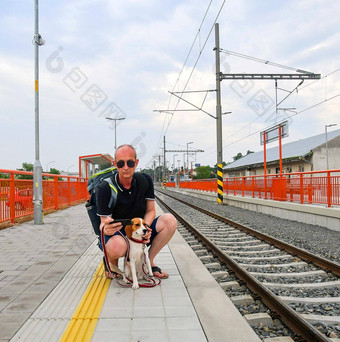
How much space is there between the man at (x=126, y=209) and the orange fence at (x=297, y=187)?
6473 millimetres

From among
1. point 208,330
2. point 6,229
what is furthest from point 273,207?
point 208,330

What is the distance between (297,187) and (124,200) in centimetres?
890

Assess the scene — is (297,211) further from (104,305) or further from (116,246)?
(104,305)

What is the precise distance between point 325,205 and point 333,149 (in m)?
27.9

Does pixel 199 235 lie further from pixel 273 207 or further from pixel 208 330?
pixel 273 207

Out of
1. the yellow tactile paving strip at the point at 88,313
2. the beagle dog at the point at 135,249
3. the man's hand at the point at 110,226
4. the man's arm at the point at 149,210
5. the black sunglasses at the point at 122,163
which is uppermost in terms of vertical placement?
the black sunglasses at the point at 122,163

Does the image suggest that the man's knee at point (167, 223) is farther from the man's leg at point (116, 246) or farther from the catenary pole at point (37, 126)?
the catenary pole at point (37, 126)

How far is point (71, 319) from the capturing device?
279cm

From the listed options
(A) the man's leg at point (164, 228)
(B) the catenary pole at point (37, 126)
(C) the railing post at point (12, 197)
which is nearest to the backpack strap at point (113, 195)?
(A) the man's leg at point (164, 228)

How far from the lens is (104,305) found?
311 centimetres

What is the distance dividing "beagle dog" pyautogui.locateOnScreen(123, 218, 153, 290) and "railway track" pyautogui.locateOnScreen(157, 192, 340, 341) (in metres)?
1.04

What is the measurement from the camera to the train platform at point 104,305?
2.54 m

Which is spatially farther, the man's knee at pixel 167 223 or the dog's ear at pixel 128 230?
the man's knee at pixel 167 223

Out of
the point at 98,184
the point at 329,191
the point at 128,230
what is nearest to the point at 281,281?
the point at 128,230
